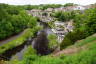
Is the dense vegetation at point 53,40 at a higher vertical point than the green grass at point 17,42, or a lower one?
higher

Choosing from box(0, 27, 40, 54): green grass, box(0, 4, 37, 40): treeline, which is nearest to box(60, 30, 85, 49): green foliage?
box(0, 27, 40, 54): green grass

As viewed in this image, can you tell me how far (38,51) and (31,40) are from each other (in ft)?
20.5

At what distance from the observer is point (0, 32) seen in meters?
25.7

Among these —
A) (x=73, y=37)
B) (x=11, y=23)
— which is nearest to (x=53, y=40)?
(x=73, y=37)

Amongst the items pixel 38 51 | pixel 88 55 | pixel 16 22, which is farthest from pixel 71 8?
pixel 88 55

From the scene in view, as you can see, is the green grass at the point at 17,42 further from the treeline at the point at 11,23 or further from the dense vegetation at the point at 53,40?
the treeline at the point at 11,23

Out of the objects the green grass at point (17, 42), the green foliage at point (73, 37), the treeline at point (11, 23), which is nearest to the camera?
the green foliage at point (73, 37)

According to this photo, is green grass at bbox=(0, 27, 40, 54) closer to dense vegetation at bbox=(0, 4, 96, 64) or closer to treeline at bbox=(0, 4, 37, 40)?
dense vegetation at bbox=(0, 4, 96, 64)

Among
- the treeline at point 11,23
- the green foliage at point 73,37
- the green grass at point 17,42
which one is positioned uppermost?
the green foliage at point 73,37

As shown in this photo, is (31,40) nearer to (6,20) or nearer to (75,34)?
(6,20)

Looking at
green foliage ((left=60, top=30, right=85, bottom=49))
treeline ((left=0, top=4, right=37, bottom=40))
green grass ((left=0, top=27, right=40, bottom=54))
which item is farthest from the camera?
treeline ((left=0, top=4, right=37, bottom=40))

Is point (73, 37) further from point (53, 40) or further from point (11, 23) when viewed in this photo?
point (11, 23)

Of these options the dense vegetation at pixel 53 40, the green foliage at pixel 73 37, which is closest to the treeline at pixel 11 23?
the dense vegetation at pixel 53 40

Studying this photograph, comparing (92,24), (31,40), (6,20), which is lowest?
(31,40)
